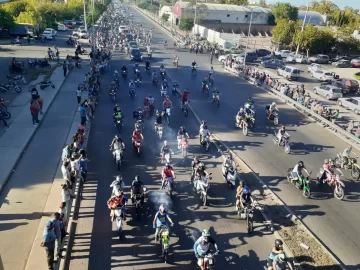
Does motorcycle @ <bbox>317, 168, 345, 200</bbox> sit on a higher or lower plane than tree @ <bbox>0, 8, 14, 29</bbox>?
lower

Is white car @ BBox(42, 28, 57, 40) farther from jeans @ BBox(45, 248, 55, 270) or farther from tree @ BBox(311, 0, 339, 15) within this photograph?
tree @ BBox(311, 0, 339, 15)

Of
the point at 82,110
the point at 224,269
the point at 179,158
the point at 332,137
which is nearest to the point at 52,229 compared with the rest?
the point at 224,269

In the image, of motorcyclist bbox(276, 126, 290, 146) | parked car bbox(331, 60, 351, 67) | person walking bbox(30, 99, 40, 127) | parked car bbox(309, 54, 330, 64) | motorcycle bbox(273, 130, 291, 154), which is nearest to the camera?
person walking bbox(30, 99, 40, 127)

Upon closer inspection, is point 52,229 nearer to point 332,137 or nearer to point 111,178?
point 111,178

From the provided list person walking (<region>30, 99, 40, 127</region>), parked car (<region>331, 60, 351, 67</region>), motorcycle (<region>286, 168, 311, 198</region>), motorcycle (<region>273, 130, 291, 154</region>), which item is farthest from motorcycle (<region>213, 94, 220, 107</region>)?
parked car (<region>331, 60, 351, 67</region>)

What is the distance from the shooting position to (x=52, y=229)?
876 cm

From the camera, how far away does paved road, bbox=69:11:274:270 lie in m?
9.89

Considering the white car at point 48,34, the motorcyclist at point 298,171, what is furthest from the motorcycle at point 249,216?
the white car at point 48,34

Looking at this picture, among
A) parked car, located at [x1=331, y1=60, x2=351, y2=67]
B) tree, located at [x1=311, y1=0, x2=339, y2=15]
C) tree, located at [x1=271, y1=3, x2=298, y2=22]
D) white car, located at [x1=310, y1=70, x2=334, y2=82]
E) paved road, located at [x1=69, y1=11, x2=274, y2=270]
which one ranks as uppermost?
tree, located at [x1=311, y1=0, x2=339, y2=15]

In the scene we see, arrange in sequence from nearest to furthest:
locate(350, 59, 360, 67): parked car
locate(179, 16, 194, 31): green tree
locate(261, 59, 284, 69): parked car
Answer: locate(261, 59, 284, 69): parked car
locate(350, 59, 360, 67): parked car
locate(179, 16, 194, 31): green tree

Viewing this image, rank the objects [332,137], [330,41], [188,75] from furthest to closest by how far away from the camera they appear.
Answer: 1. [330,41]
2. [188,75]
3. [332,137]

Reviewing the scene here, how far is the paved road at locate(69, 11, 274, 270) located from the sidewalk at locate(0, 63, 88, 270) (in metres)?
1.46

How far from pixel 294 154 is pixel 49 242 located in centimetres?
1419

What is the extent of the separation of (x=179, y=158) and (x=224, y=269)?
25.4ft
